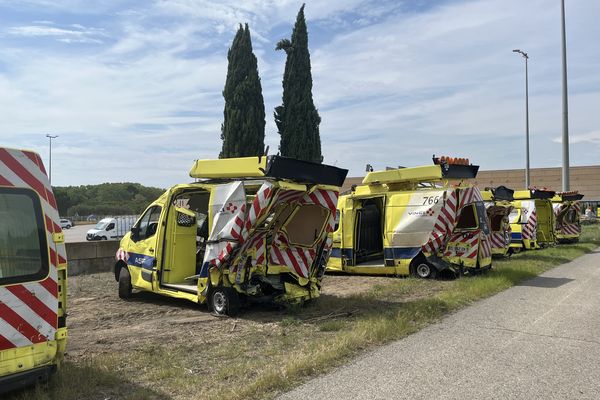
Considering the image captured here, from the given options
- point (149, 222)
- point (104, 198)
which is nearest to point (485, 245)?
point (149, 222)

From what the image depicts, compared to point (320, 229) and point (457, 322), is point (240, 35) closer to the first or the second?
point (320, 229)

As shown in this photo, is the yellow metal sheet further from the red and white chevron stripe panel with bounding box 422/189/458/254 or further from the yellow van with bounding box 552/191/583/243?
the yellow van with bounding box 552/191/583/243

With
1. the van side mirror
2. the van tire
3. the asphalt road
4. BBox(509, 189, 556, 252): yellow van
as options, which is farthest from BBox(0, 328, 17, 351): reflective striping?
BBox(509, 189, 556, 252): yellow van

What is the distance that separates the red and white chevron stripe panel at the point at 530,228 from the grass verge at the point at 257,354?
1135 centimetres

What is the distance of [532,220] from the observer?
2059 centimetres

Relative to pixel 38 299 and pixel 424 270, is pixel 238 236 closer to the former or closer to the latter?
pixel 38 299

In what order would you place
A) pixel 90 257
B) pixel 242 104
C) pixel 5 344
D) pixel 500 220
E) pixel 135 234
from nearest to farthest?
pixel 5 344
pixel 135 234
pixel 90 257
pixel 500 220
pixel 242 104

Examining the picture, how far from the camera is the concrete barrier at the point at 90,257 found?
14.4 meters

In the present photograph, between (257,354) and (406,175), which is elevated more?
(406,175)

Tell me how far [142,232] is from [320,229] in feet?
11.3

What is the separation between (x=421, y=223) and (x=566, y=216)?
15.4 meters

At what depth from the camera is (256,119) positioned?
3212cm

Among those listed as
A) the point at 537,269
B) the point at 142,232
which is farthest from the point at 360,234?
the point at 142,232

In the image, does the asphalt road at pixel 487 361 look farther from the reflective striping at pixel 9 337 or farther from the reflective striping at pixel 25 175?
the reflective striping at pixel 25 175
